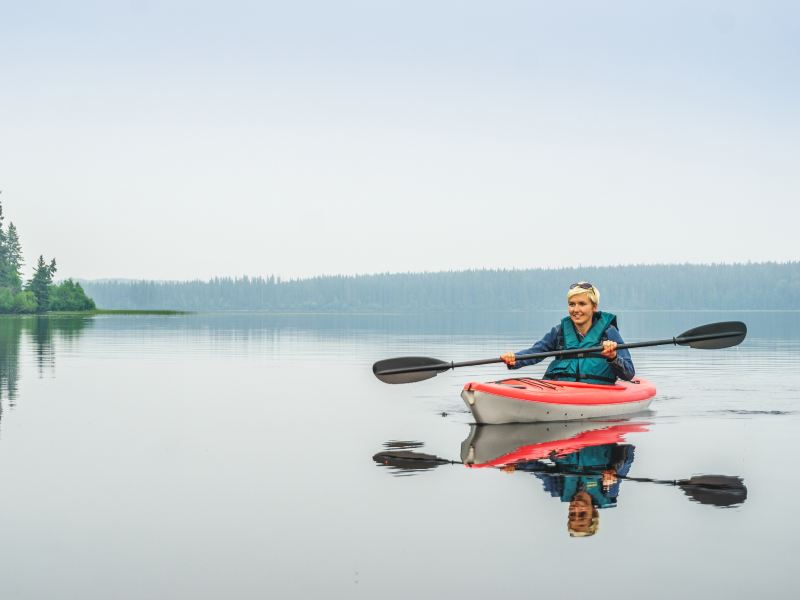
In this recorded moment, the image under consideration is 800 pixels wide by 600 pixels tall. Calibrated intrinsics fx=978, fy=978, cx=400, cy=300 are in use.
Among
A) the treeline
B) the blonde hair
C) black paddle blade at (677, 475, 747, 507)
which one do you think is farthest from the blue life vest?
the treeline

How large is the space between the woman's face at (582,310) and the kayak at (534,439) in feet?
5.74

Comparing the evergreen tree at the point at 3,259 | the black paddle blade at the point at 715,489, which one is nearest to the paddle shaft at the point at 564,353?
the black paddle blade at the point at 715,489

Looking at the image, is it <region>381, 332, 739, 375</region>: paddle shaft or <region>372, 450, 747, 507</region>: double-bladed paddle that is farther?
<region>381, 332, 739, 375</region>: paddle shaft

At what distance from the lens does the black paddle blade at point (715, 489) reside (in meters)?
10.3

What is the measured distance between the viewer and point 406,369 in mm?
17078

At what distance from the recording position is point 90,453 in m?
13.7

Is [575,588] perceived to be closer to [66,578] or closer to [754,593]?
[754,593]

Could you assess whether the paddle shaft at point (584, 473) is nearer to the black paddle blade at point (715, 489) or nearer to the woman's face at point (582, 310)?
the black paddle blade at point (715, 489)

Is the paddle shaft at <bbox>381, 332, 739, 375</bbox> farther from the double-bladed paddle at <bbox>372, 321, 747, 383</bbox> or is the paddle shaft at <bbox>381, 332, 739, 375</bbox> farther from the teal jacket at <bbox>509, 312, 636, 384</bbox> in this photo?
the teal jacket at <bbox>509, 312, 636, 384</bbox>

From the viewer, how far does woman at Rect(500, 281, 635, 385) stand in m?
16.7

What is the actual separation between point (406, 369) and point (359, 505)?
7.06 metres

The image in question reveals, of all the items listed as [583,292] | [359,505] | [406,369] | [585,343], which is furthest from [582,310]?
[359,505]

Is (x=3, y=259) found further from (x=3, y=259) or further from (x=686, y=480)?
(x=686, y=480)

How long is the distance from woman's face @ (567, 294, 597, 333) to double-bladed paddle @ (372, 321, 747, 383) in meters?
0.50
